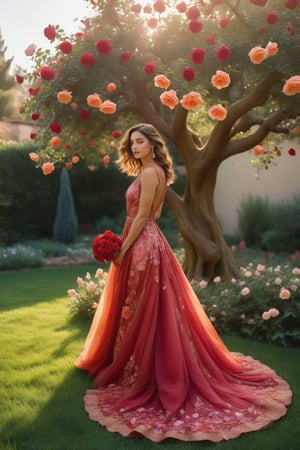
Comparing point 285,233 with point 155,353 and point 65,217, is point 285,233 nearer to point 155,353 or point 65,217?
point 65,217

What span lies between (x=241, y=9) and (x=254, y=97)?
984 millimetres

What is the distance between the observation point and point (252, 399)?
3.63 meters

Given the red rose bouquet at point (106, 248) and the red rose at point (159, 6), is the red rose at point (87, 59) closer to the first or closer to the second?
the red rose at point (159, 6)

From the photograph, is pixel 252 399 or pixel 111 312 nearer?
pixel 252 399

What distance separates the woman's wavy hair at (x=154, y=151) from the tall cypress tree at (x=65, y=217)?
9.53 m

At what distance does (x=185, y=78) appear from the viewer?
4.96 meters

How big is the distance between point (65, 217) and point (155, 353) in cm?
1024

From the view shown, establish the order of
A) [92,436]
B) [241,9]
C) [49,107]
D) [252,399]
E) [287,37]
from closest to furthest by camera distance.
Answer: [92,436], [252,399], [287,37], [241,9], [49,107]

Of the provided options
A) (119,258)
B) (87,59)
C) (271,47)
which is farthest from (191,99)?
(119,258)

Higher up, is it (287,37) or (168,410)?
(287,37)

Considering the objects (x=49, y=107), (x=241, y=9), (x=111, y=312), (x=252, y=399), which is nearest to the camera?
(x=252, y=399)

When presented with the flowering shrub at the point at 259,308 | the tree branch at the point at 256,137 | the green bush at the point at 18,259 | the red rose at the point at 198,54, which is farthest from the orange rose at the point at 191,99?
the green bush at the point at 18,259

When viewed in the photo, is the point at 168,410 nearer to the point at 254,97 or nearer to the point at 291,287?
the point at 291,287

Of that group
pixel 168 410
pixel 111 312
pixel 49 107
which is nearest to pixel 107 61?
pixel 49 107
